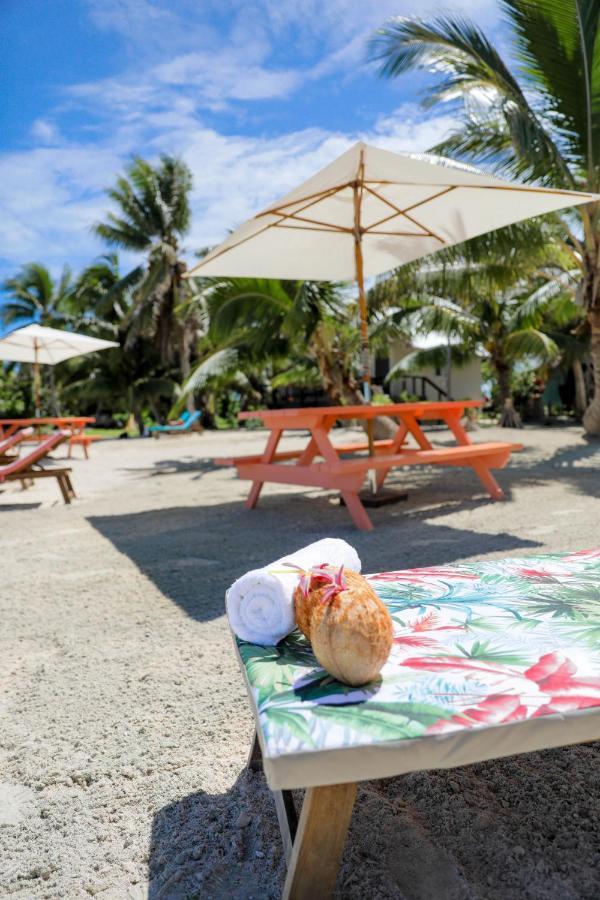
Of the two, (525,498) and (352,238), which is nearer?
(525,498)

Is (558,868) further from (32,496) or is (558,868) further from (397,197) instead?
(32,496)

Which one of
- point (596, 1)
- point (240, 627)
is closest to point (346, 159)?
point (240, 627)

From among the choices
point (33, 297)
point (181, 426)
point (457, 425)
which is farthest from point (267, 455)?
point (33, 297)

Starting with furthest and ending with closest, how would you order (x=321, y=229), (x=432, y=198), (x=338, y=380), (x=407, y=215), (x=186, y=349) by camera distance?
1. (x=186, y=349)
2. (x=338, y=380)
3. (x=321, y=229)
4. (x=407, y=215)
5. (x=432, y=198)

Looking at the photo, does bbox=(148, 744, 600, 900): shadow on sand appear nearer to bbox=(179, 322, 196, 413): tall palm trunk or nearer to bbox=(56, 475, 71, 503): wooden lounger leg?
bbox=(56, 475, 71, 503): wooden lounger leg

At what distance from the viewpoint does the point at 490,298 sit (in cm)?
1438

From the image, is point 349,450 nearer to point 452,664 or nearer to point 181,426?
point 452,664

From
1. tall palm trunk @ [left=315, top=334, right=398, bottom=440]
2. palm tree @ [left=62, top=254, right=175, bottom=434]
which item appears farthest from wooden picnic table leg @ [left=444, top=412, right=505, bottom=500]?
palm tree @ [left=62, top=254, right=175, bottom=434]

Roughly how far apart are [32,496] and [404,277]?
6.80 metres

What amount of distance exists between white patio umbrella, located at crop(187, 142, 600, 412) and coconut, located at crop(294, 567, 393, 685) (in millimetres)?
3954

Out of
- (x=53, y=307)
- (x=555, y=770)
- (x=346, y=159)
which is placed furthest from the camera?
(x=53, y=307)

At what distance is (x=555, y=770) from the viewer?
5.31ft

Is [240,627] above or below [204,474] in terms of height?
above

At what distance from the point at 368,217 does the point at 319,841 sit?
566cm
